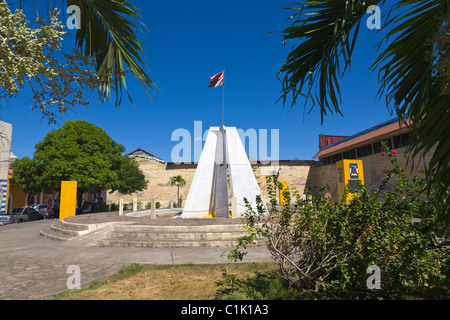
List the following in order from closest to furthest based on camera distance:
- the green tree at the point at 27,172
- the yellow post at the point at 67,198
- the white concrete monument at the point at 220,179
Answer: the white concrete monument at the point at 220,179, the yellow post at the point at 67,198, the green tree at the point at 27,172

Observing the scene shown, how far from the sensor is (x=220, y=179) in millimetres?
14742

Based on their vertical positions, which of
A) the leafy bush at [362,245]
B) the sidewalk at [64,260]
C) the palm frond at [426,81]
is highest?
the palm frond at [426,81]

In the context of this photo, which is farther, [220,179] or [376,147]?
[376,147]

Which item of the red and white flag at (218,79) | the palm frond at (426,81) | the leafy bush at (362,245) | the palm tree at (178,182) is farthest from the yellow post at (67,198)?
the palm frond at (426,81)

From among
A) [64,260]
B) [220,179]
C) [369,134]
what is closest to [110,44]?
[64,260]

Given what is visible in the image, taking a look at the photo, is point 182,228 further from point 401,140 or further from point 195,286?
point 401,140

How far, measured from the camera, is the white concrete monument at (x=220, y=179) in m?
13.6

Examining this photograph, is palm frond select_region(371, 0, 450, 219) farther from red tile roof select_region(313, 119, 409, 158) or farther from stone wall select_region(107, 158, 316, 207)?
stone wall select_region(107, 158, 316, 207)

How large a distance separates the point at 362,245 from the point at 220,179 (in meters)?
11.7

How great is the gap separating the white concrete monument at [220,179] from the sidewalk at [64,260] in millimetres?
5839

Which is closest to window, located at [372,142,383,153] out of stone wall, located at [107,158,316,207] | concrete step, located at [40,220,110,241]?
stone wall, located at [107,158,316,207]

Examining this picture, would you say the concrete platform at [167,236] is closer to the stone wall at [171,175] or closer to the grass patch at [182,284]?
the grass patch at [182,284]

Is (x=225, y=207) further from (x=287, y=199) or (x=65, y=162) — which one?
(x=65, y=162)

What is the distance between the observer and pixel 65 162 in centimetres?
2052
